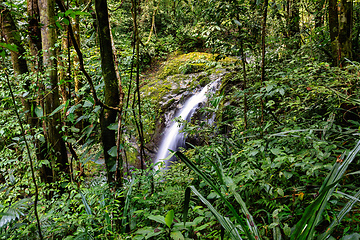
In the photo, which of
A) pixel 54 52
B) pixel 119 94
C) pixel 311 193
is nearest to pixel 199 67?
pixel 54 52

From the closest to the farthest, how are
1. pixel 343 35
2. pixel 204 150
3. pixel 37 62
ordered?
1. pixel 204 150
2. pixel 343 35
3. pixel 37 62

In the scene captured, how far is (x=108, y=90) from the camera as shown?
1.46 metres

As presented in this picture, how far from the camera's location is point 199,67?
7145 mm

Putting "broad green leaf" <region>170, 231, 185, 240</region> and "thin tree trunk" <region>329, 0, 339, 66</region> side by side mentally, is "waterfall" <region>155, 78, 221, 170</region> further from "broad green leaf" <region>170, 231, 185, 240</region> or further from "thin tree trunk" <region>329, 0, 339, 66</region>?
"broad green leaf" <region>170, 231, 185, 240</region>

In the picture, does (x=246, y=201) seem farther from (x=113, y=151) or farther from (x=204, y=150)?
(x=113, y=151)

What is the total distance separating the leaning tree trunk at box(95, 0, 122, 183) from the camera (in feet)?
4.53

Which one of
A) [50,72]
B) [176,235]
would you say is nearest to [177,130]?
[50,72]

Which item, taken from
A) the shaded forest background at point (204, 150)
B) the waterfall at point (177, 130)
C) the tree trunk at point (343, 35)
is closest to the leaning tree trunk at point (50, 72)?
the shaded forest background at point (204, 150)

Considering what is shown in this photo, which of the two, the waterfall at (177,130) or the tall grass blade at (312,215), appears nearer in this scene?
the tall grass blade at (312,215)

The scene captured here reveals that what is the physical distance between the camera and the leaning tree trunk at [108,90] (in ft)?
4.53

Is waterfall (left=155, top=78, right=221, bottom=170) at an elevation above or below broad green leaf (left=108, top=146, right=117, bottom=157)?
below

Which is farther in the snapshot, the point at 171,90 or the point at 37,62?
the point at 171,90

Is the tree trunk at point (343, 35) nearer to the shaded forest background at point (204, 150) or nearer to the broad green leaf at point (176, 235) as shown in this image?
the shaded forest background at point (204, 150)

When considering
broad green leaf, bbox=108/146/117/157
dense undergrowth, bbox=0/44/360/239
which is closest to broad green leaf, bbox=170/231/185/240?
dense undergrowth, bbox=0/44/360/239
